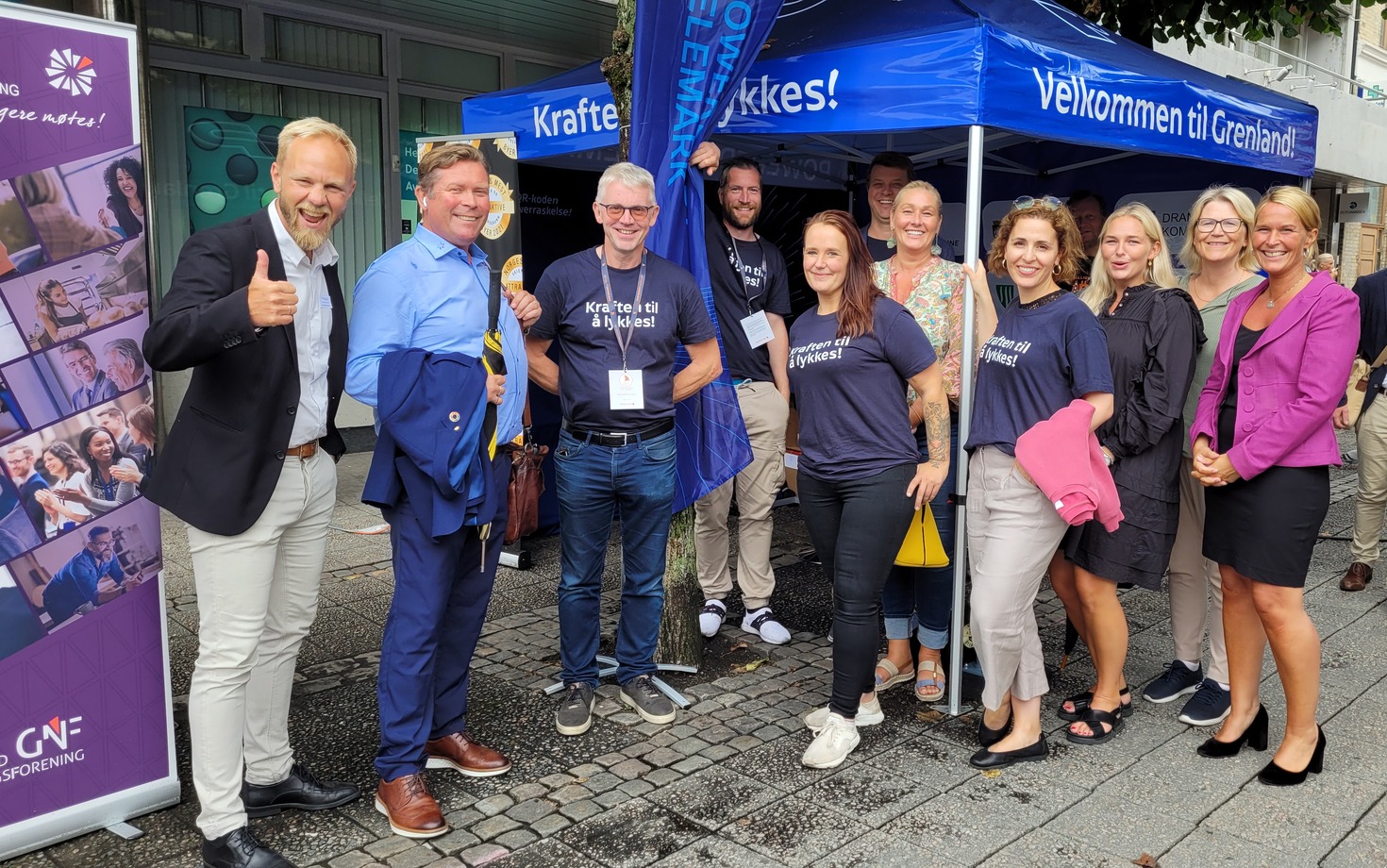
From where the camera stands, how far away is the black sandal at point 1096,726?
12.5ft

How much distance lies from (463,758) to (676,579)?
1219 mm

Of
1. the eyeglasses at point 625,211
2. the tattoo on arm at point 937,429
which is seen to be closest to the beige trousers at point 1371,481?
the tattoo on arm at point 937,429

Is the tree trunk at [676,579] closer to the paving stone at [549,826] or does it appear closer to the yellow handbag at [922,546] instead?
the yellow handbag at [922,546]

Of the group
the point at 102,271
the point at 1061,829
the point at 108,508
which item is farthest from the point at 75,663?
the point at 1061,829

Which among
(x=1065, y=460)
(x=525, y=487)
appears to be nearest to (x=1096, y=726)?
(x=1065, y=460)

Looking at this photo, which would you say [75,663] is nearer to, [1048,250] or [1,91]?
[1,91]

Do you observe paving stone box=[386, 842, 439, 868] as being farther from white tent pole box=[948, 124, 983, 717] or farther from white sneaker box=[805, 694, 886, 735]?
white tent pole box=[948, 124, 983, 717]

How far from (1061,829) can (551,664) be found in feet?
7.04

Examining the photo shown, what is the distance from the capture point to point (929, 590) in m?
4.26

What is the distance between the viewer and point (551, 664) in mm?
4535

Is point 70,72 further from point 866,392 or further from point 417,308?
point 866,392

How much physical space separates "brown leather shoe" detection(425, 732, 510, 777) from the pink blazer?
2550 mm

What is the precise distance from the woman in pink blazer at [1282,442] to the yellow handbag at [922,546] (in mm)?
898

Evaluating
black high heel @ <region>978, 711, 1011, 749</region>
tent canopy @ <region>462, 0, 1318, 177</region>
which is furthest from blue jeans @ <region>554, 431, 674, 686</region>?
tent canopy @ <region>462, 0, 1318, 177</region>
